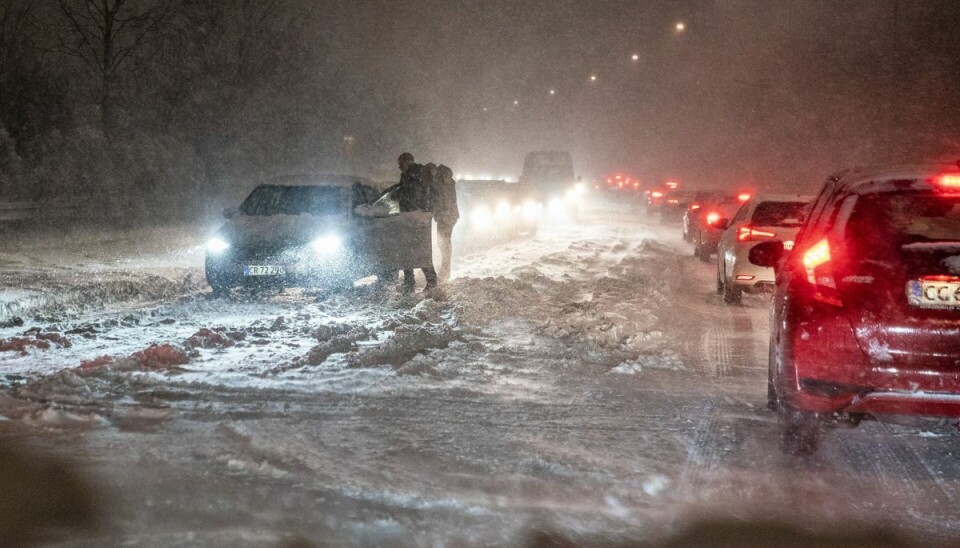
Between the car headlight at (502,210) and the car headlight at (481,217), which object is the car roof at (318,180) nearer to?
the car headlight at (481,217)

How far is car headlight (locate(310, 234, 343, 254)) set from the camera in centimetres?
1220

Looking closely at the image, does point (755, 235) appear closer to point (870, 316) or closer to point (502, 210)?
point (870, 316)

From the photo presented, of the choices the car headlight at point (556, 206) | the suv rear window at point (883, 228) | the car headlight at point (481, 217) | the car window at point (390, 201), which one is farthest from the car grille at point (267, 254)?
the car headlight at point (556, 206)

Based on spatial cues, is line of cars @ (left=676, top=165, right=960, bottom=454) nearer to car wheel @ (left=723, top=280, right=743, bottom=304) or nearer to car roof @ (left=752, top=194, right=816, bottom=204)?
car wheel @ (left=723, top=280, right=743, bottom=304)

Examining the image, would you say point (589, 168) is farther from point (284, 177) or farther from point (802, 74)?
point (284, 177)

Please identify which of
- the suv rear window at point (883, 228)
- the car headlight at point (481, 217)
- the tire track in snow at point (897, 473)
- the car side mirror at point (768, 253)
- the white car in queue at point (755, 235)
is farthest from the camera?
the car headlight at point (481, 217)

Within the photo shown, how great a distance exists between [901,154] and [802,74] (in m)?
10.8

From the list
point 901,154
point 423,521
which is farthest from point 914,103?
point 423,521

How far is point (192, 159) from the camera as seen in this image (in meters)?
38.3

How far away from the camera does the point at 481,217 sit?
21.4 meters

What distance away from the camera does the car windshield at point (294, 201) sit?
521 inches

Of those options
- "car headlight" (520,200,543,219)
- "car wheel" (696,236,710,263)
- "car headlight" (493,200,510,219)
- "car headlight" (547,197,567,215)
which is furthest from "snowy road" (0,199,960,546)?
"car headlight" (547,197,567,215)

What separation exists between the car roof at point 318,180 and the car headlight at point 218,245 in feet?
5.75

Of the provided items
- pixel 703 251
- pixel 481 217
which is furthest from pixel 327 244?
pixel 703 251
